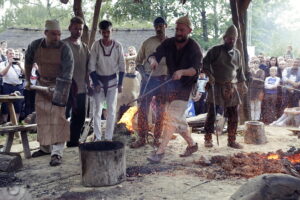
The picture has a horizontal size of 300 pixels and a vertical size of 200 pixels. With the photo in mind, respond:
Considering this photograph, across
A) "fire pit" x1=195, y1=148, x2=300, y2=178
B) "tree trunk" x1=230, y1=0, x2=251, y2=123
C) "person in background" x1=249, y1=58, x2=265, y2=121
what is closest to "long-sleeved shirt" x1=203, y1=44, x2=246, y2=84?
"fire pit" x1=195, y1=148, x2=300, y2=178

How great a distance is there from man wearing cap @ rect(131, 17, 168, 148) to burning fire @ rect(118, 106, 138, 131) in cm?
90

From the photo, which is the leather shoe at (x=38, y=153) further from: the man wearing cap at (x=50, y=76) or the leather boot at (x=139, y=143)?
the leather boot at (x=139, y=143)

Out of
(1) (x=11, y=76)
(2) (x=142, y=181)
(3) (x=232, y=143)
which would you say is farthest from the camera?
(1) (x=11, y=76)

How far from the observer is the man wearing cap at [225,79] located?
673 cm

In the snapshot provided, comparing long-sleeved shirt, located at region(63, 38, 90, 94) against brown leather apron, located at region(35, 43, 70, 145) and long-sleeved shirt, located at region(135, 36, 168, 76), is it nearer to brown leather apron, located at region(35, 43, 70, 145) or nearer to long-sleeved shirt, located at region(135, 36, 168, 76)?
brown leather apron, located at region(35, 43, 70, 145)

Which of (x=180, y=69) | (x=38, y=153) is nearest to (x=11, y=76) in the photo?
(x=38, y=153)

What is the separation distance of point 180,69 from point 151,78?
97cm

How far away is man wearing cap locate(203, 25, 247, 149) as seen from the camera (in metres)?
6.73

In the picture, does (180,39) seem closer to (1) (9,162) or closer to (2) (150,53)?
(2) (150,53)

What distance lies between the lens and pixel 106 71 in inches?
265

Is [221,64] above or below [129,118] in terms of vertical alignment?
above

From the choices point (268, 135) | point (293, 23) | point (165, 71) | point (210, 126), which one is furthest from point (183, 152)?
point (293, 23)

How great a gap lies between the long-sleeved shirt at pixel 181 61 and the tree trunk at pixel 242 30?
2.92m

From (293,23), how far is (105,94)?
51.2 meters
